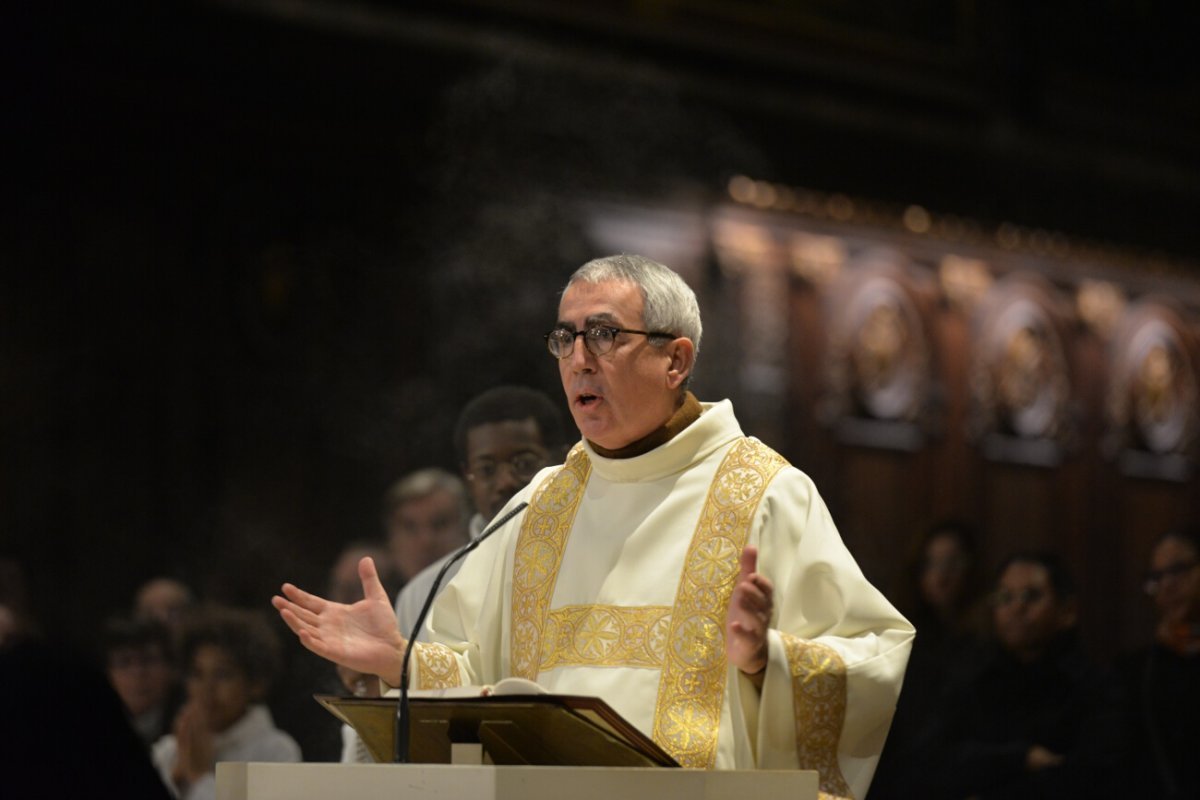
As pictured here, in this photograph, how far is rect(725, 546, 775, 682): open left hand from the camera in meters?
2.91

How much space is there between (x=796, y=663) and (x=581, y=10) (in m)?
5.56

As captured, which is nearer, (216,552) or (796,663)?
(796,663)

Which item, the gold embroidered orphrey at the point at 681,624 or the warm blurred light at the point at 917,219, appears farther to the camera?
the warm blurred light at the point at 917,219

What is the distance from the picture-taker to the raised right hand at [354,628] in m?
3.12

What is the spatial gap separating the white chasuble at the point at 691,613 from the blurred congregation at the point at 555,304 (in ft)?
2.71

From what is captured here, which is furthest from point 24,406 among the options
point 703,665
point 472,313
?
point 703,665

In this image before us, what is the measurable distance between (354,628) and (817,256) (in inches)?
241

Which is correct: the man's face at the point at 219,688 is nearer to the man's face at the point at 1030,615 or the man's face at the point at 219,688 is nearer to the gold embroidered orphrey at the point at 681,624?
the gold embroidered orphrey at the point at 681,624

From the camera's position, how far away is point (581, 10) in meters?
8.17

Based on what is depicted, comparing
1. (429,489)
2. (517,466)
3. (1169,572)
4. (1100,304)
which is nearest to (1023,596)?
(1169,572)

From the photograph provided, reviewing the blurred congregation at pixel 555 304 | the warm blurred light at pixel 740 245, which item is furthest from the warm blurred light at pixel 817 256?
the warm blurred light at pixel 740 245

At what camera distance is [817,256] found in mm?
8977

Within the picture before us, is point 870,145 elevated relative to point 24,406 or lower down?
elevated

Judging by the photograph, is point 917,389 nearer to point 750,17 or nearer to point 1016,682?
point 750,17
